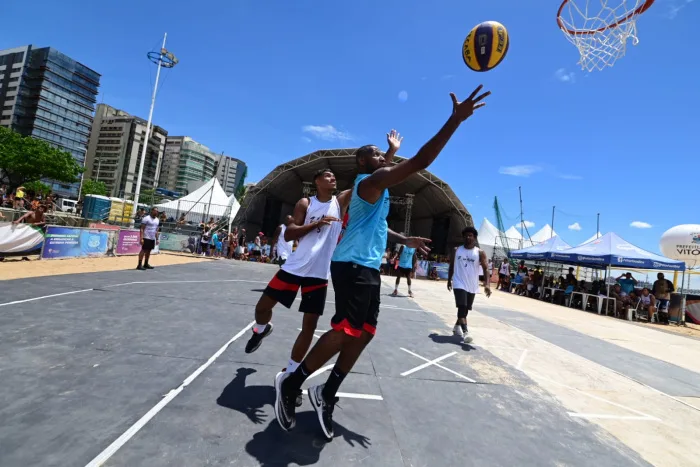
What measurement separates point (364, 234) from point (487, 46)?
398 cm

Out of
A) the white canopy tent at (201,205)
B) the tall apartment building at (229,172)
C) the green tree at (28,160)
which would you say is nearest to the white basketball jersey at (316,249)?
the white canopy tent at (201,205)

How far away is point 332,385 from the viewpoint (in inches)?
90.2

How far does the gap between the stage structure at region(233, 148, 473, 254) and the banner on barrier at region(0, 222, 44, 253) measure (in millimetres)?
16746

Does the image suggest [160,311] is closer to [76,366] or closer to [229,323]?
[229,323]

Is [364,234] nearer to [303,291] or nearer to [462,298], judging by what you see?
[303,291]

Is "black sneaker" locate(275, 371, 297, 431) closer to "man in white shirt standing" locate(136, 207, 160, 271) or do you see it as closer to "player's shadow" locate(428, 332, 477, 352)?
"player's shadow" locate(428, 332, 477, 352)

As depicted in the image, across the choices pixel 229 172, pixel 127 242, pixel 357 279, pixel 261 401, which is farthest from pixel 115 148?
pixel 357 279

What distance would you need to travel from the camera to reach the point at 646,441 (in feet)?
8.89

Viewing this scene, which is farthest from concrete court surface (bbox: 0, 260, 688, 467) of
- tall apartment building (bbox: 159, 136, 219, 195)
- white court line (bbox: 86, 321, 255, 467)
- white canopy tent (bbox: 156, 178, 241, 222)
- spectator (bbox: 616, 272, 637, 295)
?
tall apartment building (bbox: 159, 136, 219, 195)

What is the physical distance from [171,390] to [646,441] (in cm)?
359

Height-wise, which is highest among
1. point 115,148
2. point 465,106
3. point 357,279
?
point 115,148

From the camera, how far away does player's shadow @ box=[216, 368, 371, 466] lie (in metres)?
1.92

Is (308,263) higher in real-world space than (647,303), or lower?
higher

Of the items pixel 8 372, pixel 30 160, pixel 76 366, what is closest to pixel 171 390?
pixel 76 366
